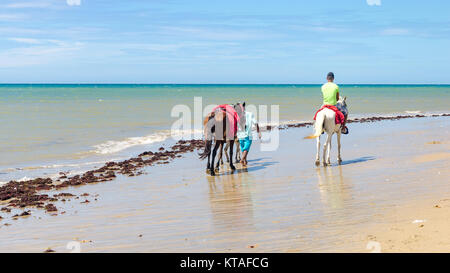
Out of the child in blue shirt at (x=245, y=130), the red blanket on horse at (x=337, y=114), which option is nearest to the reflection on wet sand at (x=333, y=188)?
the red blanket on horse at (x=337, y=114)

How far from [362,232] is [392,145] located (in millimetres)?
10497

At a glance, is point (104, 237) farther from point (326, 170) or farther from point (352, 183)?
point (326, 170)

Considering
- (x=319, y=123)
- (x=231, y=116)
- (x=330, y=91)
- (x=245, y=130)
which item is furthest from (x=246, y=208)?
(x=330, y=91)

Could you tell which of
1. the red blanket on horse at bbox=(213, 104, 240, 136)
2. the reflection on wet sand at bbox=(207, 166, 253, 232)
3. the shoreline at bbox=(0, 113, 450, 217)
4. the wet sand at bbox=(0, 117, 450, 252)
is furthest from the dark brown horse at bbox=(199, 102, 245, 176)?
the shoreline at bbox=(0, 113, 450, 217)

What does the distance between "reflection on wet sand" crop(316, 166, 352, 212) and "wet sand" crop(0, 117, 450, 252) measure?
→ 2 centimetres

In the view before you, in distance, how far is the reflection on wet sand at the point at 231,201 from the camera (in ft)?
24.6

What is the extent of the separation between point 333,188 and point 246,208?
2221 millimetres

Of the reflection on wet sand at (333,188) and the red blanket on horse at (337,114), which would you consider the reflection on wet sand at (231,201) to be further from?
the red blanket on horse at (337,114)

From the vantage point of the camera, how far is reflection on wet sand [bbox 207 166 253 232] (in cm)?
749

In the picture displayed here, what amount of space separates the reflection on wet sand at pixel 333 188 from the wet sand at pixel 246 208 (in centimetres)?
2

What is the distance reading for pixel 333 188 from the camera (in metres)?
9.69

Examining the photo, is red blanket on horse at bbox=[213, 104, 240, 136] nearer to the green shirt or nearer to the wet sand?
the wet sand

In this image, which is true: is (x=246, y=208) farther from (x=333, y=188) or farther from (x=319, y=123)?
(x=319, y=123)

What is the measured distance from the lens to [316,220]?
732 centimetres
